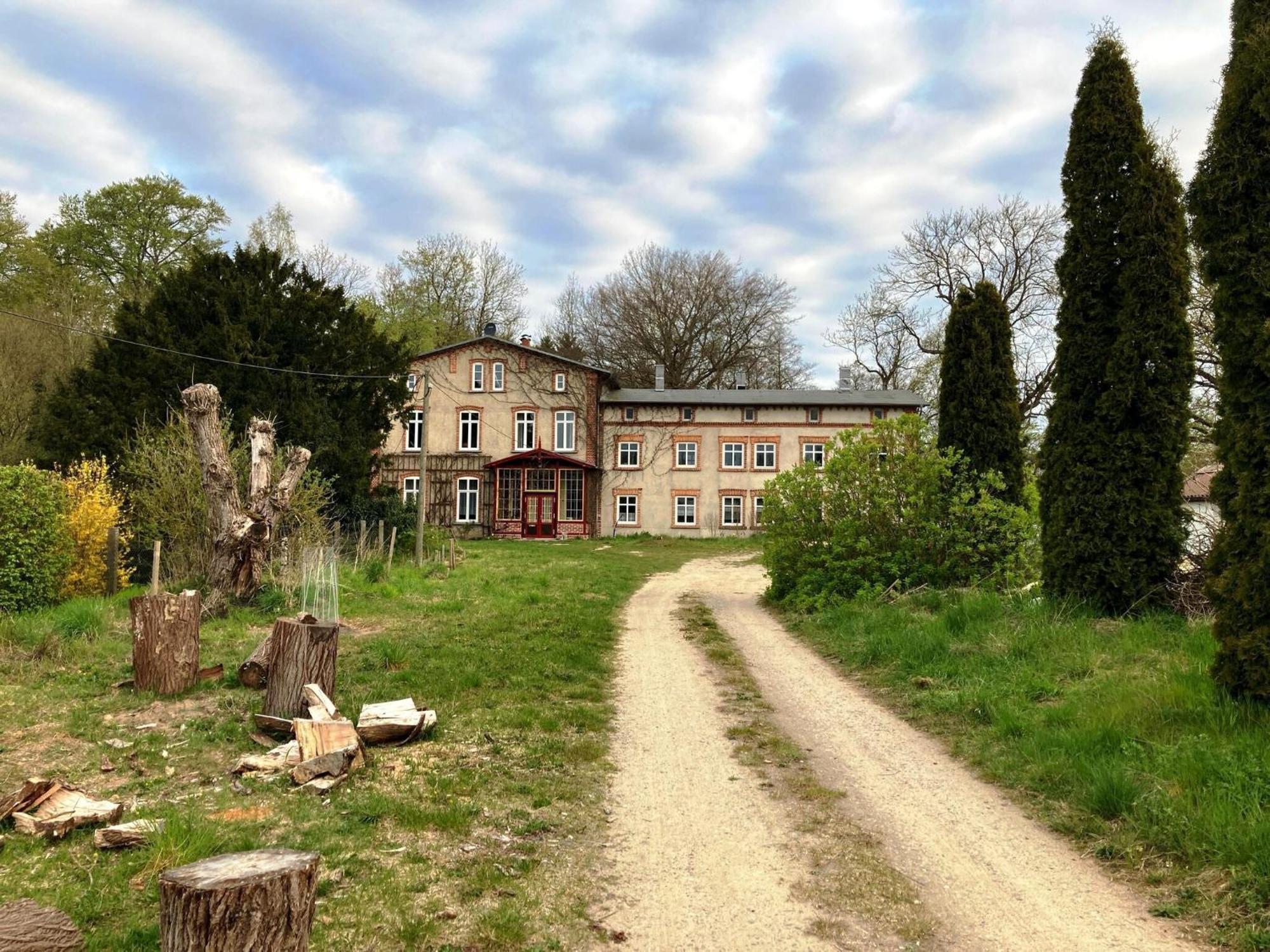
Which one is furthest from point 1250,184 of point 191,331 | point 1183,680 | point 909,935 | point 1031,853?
point 191,331

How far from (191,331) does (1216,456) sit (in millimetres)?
21551

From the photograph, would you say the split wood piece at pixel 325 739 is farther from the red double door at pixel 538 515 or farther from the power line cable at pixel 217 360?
the red double door at pixel 538 515

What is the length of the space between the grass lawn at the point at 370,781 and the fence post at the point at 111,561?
1.47 meters

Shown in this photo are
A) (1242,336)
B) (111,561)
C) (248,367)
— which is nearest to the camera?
(1242,336)

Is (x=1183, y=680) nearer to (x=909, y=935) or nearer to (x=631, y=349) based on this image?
(x=909, y=935)

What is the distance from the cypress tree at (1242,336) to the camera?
19.1ft

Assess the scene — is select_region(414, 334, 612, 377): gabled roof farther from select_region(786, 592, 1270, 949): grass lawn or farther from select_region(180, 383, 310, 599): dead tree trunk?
select_region(786, 592, 1270, 949): grass lawn

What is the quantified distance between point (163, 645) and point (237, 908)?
5.73 metres

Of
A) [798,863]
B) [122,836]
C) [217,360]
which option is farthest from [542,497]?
[798,863]

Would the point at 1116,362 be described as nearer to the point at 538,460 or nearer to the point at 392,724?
the point at 392,724

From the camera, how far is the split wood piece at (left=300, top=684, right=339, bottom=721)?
623 centimetres

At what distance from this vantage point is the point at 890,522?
1383cm

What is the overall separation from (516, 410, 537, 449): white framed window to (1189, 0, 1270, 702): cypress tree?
33.6 meters

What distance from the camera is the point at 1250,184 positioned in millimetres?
6305
